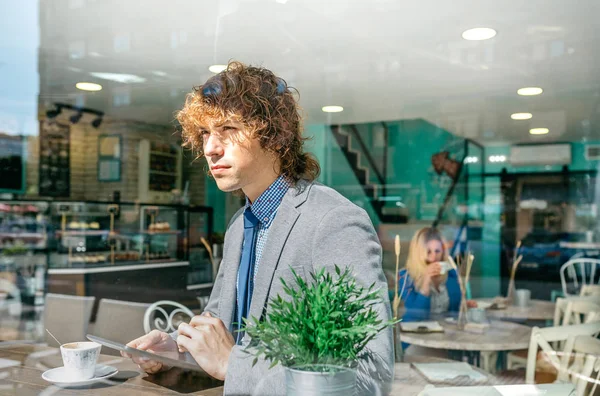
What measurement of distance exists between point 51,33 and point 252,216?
142 inches

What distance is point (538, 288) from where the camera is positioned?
7926mm

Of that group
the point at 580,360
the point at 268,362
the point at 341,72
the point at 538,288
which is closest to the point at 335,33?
the point at 341,72

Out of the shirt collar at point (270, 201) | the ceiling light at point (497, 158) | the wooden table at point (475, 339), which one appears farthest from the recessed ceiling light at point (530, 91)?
the shirt collar at point (270, 201)

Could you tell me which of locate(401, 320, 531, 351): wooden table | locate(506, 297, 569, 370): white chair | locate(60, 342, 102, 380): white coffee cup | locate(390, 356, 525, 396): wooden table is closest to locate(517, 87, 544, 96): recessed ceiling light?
locate(506, 297, 569, 370): white chair

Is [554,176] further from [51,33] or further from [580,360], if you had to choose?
[51,33]

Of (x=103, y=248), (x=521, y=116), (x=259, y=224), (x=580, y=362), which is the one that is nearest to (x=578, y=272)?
(x=521, y=116)

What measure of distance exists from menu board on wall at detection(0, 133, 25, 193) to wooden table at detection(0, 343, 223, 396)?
5.80 m

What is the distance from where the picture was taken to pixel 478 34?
4043mm

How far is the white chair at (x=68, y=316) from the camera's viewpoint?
2.63m

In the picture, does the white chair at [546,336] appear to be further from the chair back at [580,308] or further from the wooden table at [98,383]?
the wooden table at [98,383]

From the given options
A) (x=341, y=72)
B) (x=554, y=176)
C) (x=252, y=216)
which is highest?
(x=341, y=72)

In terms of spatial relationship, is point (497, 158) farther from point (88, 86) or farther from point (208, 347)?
point (208, 347)

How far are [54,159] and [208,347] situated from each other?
23.1 feet

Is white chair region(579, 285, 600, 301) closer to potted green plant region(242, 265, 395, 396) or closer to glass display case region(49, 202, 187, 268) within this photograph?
glass display case region(49, 202, 187, 268)
